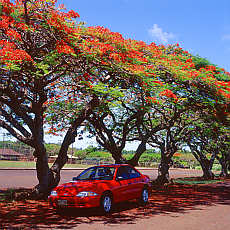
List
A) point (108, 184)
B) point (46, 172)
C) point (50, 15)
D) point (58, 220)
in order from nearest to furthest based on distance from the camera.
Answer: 1. point (58, 220)
2. point (108, 184)
3. point (50, 15)
4. point (46, 172)

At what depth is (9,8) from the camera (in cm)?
973

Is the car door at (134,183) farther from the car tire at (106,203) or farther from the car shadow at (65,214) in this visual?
the car tire at (106,203)

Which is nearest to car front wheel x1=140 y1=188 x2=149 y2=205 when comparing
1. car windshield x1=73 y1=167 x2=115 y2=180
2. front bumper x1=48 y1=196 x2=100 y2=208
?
car windshield x1=73 y1=167 x2=115 y2=180

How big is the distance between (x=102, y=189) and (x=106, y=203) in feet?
1.42

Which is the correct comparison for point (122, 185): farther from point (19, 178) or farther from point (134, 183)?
point (19, 178)

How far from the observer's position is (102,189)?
8.78 m

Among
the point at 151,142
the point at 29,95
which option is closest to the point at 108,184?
the point at 29,95

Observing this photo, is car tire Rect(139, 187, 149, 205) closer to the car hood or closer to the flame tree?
the car hood

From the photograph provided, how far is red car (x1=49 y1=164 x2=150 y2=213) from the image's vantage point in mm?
8422

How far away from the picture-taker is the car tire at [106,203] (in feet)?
28.3

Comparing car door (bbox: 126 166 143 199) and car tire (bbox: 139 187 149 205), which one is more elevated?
car door (bbox: 126 166 143 199)

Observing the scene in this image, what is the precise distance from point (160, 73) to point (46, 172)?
273 inches

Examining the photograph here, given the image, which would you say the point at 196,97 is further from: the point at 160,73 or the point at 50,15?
the point at 50,15

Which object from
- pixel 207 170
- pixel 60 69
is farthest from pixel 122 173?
pixel 207 170
